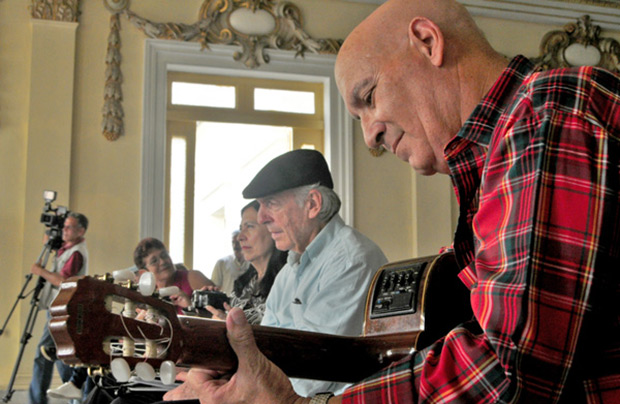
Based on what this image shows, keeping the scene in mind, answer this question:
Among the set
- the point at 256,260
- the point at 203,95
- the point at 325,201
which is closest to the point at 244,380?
the point at 325,201

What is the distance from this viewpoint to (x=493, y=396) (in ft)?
2.84

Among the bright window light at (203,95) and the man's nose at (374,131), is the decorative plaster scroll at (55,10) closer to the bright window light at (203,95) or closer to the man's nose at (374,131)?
the bright window light at (203,95)

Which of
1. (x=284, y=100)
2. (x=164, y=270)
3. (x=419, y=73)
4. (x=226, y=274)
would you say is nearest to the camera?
(x=419, y=73)

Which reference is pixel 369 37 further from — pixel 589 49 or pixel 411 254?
pixel 589 49

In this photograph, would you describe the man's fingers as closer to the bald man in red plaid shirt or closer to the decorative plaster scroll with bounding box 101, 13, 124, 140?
the bald man in red plaid shirt

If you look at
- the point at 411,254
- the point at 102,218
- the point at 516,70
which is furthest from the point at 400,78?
the point at 411,254

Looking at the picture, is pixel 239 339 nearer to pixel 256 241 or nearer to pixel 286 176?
pixel 286 176

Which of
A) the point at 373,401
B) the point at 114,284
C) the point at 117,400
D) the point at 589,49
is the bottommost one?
the point at 117,400

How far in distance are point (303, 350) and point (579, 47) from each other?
7787mm

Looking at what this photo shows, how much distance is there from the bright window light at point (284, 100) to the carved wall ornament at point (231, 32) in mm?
329

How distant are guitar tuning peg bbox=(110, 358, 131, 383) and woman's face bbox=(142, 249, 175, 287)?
4160 mm

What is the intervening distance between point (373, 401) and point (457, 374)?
0.13m

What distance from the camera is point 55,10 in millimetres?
6906

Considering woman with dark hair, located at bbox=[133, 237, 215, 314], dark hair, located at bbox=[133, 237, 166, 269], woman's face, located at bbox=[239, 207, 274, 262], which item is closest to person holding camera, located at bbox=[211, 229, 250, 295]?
woman with dark hair, located at bbox=[133, 237, 215, 314]
